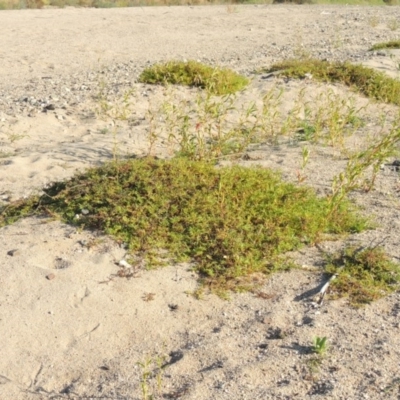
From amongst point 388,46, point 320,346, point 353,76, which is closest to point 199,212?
point 320,346

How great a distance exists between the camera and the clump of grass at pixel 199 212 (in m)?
4.21

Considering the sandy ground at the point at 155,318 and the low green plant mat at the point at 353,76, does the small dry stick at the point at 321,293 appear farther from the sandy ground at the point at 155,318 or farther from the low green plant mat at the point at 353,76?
the low green plant mat at the point at 353,76

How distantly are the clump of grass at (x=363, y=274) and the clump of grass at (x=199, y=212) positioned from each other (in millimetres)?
332

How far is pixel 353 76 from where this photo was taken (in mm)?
8492

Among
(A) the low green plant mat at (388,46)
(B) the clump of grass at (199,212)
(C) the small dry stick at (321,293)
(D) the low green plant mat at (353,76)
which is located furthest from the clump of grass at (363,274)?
(A) the low green plant mat at (388,46)

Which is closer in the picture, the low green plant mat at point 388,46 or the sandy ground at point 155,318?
the sandy ground at point 155,318

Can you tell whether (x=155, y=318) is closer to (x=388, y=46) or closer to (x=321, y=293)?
(x=321, y=293)

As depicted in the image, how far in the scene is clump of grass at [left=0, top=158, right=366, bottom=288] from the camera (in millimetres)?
4207

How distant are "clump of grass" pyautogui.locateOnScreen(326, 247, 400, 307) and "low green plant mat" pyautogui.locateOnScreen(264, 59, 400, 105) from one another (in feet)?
13.8

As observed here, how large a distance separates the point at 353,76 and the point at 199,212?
15.7 ft

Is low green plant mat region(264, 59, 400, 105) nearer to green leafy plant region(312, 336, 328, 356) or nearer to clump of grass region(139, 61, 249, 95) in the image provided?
clump of grass region(139, 61, 249, 95)

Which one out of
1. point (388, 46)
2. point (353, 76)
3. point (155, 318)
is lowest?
point (155, 318)

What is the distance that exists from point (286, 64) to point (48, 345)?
250 inches

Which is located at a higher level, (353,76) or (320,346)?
(353,76)
